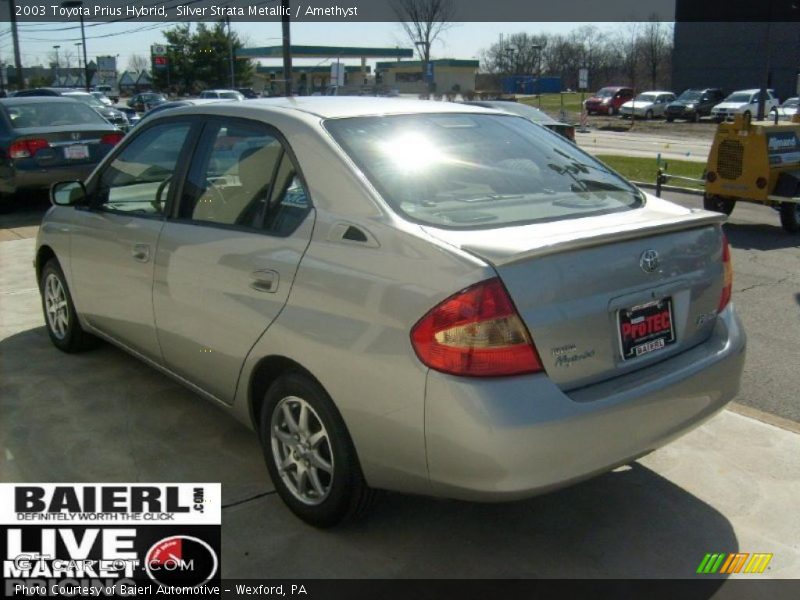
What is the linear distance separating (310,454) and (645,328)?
4.57ft

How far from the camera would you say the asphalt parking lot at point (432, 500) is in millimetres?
3127

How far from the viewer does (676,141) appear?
29.8 m

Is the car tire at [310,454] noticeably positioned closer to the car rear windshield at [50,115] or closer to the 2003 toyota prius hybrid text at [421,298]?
the 2003 toyota prius hybrid text at [421,298]

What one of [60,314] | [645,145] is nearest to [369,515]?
[60,314]

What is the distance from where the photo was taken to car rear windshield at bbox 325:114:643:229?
10.4 feet

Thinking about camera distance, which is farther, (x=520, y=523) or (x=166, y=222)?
(x=166, y=222)

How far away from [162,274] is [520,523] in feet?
6.82

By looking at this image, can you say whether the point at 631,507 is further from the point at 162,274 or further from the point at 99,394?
the point at 99,394

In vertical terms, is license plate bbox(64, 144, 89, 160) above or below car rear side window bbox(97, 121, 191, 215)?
below

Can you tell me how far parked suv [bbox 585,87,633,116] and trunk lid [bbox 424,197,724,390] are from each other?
1837 inches

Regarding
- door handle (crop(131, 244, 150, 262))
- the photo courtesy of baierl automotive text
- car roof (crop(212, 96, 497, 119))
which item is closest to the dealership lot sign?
the photo courtesy of baierl automotive text

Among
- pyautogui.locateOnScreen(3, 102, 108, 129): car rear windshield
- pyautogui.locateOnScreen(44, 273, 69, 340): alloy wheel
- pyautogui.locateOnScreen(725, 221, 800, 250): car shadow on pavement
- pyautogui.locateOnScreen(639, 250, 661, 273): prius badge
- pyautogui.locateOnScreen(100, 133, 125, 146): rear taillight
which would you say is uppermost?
pyautogui.locateOnScreen(3, 102, 108, 129): car rear windshield

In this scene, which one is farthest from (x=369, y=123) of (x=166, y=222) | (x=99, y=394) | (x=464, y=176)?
(x=99, y=394)

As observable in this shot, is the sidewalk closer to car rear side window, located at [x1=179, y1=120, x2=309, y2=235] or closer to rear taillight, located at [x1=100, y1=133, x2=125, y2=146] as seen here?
car rear side window, located at [x1=179, y1=120, x2=309, y2=235]
